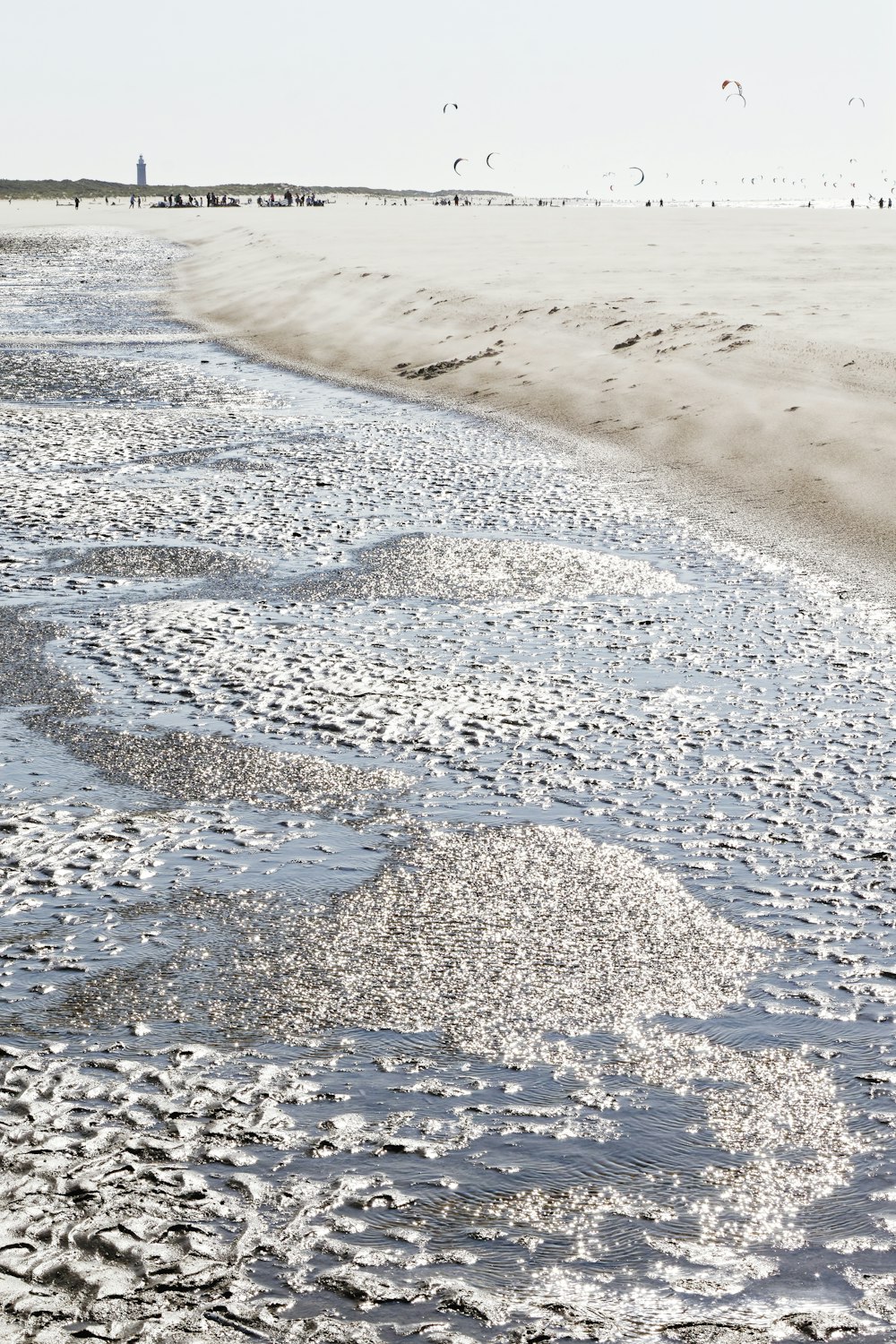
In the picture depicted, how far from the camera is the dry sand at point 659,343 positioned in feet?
41.4

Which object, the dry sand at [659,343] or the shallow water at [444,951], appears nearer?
the shallow water at [444,951]

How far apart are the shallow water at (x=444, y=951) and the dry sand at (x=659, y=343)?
132 inches

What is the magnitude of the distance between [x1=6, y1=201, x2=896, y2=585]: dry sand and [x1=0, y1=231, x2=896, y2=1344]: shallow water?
334 cm

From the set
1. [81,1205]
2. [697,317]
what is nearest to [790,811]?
[81,1205]

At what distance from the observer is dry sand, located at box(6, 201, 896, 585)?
12617 millimetres

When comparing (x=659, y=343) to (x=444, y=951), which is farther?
(x=659, y=343)

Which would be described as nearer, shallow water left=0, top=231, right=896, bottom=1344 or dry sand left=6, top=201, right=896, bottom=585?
shallow water left=0, top=231, right=896, bottom=1344

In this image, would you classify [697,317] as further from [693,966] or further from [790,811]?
[693,966]

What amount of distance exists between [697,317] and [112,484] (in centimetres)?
1040

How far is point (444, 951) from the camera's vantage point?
4.71m

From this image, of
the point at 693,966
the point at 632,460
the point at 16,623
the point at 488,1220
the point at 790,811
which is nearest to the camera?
the point at 488,1220

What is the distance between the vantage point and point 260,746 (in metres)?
6.55

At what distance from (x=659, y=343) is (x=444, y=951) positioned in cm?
1522

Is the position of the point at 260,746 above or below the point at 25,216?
below
